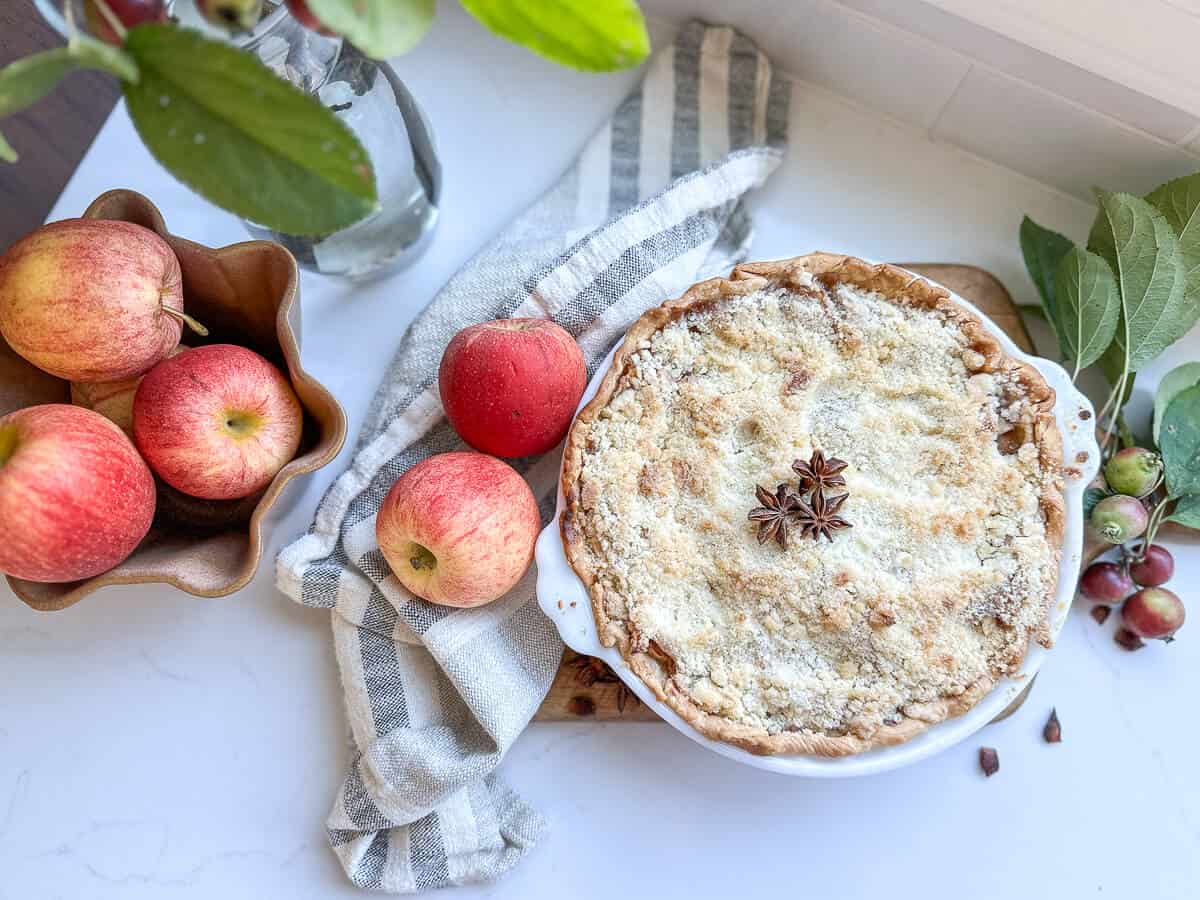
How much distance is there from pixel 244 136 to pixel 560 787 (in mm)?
915

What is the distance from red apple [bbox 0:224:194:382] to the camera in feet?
3.22

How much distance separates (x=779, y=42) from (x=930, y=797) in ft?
3.59

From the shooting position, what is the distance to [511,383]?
1.09m

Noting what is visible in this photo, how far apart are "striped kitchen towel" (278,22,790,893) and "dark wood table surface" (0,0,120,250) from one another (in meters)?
0.61

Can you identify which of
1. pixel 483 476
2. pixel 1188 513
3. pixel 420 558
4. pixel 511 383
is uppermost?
pixel 1188 513

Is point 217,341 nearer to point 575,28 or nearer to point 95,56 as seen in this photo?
point 95,56

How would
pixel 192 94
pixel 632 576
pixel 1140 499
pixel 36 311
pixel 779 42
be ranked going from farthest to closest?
pixel 779 42 < pixel 1140 499 < pixel 632 576 < pixel 36 311 < pixel 192 94

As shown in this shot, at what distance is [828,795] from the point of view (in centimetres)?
123

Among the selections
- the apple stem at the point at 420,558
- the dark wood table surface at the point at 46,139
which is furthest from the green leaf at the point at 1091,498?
the dark wood table surface at the point at 46,139

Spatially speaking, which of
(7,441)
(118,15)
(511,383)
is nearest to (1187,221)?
(511,383)

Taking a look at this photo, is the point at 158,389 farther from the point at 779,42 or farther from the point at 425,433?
the point at 779,42

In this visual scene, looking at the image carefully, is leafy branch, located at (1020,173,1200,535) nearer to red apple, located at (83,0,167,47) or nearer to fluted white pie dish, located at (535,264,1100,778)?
fluted white pie dish, located at (535,264,1100,778)

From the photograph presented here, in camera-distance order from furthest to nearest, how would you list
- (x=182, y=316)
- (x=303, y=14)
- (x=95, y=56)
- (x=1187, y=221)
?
(x=1187, y=221), (x=182, y=316), (x=303, y=14), (x=95, y=56)

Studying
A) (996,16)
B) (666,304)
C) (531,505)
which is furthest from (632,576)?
(996,16)
